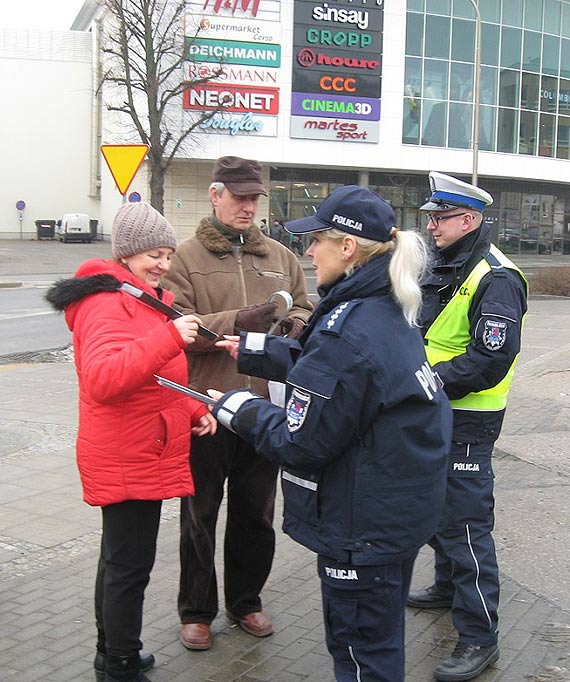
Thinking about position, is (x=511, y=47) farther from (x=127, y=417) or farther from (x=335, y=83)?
(x=127, y=417)

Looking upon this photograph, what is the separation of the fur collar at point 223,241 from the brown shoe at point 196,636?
1672mm

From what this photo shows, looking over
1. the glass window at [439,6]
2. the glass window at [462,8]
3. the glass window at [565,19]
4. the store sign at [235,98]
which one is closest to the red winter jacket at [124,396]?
the store sign at [235,98]

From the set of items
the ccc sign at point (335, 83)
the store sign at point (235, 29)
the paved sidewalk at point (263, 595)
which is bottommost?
the paved sidewalk at point (263, 595)

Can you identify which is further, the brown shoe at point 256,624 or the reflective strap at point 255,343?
the brown shoe at point 256,624

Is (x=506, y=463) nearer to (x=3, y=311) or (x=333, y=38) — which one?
(x=3, y=311)

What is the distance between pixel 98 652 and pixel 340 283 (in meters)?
1.90

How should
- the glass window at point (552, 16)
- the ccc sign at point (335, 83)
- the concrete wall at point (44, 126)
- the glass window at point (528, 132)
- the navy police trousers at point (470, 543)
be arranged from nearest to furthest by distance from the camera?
the navy police trousers at point (470, 543) → the ccc sign at point (335, 83) → the glass window at point (528, 132) → the glass window at point (552, 16) → the concrete wall at point (44, 126)

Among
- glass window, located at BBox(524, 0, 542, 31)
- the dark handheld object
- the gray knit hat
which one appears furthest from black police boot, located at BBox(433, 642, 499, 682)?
glass window, located at BBox(524, 0, 542, 31)

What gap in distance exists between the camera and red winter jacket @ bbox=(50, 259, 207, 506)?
113 inches

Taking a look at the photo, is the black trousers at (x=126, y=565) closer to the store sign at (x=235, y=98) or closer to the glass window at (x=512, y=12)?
the store sign at (x=235, y=98)

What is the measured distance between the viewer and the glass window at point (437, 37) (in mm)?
40656

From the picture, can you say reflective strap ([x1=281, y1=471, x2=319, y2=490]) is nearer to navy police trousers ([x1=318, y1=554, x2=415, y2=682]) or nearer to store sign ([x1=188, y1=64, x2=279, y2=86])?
navy police trousers ([x1=318, y1=554, x2=415, y2=682])

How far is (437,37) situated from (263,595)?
1600 inches

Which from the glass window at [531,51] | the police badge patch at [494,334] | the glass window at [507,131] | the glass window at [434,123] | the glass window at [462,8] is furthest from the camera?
the glass window at [531,51]
